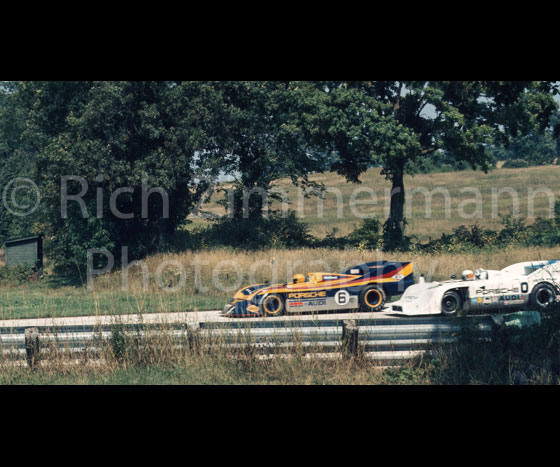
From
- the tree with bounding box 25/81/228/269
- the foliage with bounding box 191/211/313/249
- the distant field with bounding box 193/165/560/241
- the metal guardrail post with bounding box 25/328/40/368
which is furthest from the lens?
the distant field with bounding box 193/165/560/241

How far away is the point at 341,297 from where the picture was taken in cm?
1588

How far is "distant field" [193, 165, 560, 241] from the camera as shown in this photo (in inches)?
1845

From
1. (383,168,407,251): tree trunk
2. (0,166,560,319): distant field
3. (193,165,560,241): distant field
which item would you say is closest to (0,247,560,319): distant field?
(0,166,560,319): distant field

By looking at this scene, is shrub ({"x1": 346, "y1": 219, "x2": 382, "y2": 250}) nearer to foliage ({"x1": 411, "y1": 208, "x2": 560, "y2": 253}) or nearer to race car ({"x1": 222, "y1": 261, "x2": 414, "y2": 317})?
foliage ({"x1": 411, "y1": 208, "x2": 560, "y2": 253})

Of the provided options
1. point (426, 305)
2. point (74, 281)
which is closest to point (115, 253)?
point (74, 281)

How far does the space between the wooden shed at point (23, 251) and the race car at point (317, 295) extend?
52.8 feet

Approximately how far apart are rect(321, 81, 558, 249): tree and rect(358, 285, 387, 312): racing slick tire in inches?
493

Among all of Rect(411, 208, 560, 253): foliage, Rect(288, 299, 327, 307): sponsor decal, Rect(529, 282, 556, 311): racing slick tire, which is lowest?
Rect(288, 299, 327, 307): sponsor decal

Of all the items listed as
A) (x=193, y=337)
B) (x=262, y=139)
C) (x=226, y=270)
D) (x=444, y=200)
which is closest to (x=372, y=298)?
(x=193, y=337)

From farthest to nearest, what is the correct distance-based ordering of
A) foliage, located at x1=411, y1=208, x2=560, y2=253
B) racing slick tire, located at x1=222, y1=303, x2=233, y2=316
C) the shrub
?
1. the shrub
2. foliage, located at x1=411, y1=208, x2=560, y2=253
3. racing slick tire, located at x1=222, y1=303, x2=233, y2=316

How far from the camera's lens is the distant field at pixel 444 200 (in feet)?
154

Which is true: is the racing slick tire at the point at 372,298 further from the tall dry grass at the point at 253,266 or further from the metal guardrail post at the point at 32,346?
the metal guardrail post at the point at 32,346

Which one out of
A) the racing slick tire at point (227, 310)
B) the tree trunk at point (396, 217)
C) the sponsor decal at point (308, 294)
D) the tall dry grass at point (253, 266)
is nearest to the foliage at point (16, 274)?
the tall dry grass at point (253, 266)

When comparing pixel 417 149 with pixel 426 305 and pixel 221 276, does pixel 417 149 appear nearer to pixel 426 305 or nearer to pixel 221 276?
pixel 221 276
